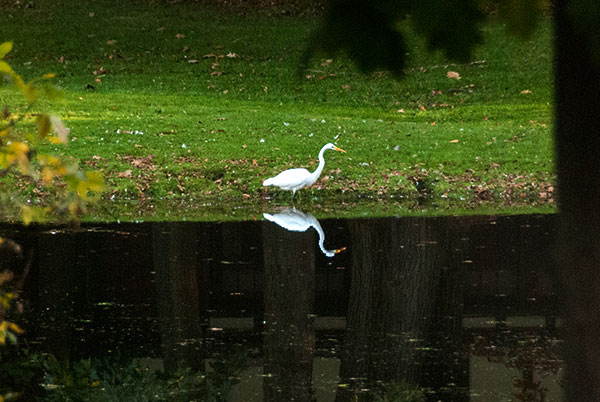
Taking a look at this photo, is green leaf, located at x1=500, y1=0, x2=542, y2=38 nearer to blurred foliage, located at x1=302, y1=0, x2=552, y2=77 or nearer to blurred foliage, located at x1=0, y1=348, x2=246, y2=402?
blurred foliage, located at x1=302, y1=0, x2=552, y2=77

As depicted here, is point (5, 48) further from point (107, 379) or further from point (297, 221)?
point (297, 221)

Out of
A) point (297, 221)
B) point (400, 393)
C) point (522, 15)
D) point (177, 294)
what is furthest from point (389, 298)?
point (522, 15)

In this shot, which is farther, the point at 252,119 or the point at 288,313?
the point at 252,119

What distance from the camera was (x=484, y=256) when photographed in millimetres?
10258

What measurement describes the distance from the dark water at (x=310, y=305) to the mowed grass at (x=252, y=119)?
1.85m

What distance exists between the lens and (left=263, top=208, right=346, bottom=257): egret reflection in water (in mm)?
11145

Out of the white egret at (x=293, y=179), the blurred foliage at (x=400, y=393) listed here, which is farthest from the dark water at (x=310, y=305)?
the white egret at (x=293, y=179)

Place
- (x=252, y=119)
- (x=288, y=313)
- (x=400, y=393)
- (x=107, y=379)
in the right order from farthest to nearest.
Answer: (x=252, y=119) → (x=288, y=313) → (x=107, y=379) → (x=400, y=393)

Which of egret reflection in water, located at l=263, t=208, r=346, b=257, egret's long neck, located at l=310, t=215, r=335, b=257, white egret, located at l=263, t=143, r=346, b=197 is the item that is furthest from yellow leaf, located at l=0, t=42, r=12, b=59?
white egret, located at l=263, t=143, r=346, b=197

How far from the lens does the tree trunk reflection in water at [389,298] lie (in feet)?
22.2

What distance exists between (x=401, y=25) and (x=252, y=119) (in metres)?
16.1

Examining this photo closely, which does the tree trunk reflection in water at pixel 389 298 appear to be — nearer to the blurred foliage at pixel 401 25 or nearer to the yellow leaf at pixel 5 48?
the yellow leaf at pixel 5 48

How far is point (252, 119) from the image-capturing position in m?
18.0

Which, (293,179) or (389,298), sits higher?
(293,179)
